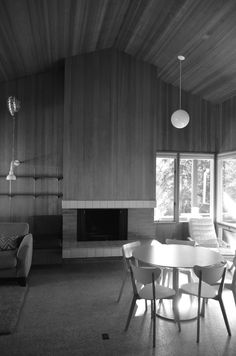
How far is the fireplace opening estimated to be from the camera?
5555 millimetres

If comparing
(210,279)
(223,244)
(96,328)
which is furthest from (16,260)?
(223,244)

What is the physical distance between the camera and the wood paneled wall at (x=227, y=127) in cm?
563

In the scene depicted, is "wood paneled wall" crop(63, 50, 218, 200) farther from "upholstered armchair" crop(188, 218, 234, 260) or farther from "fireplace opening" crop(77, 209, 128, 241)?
"upholstered armchair" crop(188, 218, 234, 260)

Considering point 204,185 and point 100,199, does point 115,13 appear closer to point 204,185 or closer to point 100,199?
point 100,199

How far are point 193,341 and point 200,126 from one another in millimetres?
4404

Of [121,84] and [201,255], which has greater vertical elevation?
[121,84]

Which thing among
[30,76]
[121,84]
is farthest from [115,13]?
[30,76]

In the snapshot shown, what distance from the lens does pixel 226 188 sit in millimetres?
6062

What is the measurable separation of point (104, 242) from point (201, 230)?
6.22ft

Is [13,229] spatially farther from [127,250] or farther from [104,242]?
[127,250]

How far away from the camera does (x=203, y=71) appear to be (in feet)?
17.0

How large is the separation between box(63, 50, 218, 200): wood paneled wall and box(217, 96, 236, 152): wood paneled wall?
1388 millimetres

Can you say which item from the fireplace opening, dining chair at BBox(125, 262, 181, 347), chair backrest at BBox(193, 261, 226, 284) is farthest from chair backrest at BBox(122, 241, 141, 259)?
the fireplace opening

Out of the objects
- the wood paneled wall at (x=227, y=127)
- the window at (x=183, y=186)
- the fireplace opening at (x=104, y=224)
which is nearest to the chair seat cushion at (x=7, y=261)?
the fireplace opening at (x=104, y=224)
